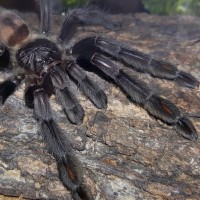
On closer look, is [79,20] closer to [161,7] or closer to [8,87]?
[8,87]

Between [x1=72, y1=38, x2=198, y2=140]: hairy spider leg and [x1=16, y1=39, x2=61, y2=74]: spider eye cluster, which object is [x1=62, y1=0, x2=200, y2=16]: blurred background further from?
[x1=72, y1=38, x2=198, y2=140]: hairy spider leg

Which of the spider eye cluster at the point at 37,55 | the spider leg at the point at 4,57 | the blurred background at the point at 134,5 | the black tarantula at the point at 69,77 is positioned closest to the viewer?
the black tarantula at the point at 69,77

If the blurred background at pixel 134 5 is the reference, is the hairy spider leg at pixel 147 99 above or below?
below

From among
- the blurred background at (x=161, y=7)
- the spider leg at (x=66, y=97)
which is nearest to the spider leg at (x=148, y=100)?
the spider leg at (x=66, y=97)

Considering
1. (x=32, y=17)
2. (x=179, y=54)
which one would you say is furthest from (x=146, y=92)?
(x=32, y=17)

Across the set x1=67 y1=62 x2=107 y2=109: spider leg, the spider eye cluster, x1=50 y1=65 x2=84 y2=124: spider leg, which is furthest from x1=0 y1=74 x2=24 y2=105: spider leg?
x1=67 y1=62 x2=107 y2=109: spider leg

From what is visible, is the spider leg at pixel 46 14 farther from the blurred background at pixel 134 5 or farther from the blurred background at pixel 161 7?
the blurred background at pixel 161 7

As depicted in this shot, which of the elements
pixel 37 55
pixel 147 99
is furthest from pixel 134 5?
pixel 147 99

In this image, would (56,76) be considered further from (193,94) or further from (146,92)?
(193,94)
